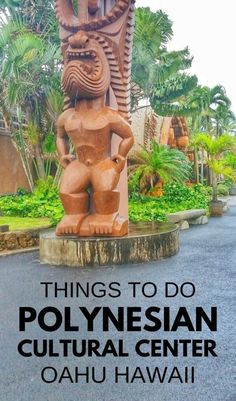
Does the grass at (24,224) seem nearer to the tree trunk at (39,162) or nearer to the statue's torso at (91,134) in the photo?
the statue's torso at (91,134)

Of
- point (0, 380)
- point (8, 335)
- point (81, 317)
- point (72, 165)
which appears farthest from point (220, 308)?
point (72, 165)

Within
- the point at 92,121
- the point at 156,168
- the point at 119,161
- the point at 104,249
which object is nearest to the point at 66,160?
the point at 92,121

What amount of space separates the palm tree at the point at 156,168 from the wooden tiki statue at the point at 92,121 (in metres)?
6.44

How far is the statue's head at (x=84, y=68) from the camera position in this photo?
584 centimetres

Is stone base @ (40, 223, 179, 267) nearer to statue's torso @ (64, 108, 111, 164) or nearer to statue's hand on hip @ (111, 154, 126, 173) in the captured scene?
statue's hand on hip @ (111, 154, 126, 173)

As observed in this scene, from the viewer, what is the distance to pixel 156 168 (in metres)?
12.9

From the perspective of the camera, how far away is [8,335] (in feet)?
10.7

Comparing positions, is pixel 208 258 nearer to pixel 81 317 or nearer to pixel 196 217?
pixel 81 317

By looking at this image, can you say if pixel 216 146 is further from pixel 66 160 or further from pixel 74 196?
pixel 74 196

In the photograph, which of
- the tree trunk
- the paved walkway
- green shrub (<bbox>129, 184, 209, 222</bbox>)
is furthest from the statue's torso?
the tree trunk

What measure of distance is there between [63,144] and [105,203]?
120cm

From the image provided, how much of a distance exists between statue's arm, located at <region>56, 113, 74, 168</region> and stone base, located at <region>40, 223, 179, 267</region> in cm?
113

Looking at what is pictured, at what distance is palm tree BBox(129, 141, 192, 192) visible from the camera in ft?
41.9

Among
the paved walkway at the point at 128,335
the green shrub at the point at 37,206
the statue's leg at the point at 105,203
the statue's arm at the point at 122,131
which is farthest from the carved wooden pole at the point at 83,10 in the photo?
the green shrub at the point at 37,206
